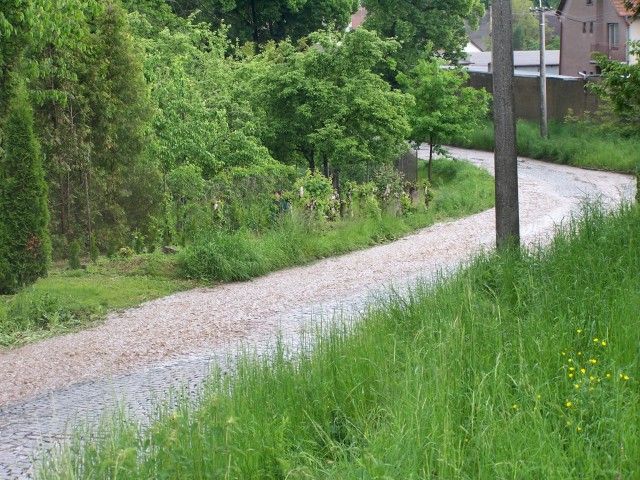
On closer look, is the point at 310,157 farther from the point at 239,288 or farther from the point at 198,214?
the point at 239,288

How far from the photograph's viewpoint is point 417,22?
4550cm

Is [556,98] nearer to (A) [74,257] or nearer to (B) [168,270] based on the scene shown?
(B) [168,270]

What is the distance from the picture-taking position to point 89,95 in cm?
1844

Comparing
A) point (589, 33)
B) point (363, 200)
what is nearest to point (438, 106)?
point (363, 200)

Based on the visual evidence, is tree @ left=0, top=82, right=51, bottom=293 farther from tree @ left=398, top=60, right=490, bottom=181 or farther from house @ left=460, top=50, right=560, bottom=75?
house @ left=460, top=50, right=560, bottom=75

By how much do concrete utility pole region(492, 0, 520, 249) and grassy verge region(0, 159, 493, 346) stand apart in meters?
5.24

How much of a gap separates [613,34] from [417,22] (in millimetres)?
15275

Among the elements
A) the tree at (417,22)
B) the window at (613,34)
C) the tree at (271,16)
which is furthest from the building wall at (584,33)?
the tree at (271,16)

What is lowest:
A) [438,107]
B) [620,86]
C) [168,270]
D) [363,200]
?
[363,200]

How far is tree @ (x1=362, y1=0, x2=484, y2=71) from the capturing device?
1758 inches

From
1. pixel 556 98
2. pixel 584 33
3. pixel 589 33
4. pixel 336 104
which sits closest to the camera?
pixel 336 104

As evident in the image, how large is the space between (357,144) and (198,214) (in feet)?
17.4

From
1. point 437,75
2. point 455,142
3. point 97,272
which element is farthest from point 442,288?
point 455,142

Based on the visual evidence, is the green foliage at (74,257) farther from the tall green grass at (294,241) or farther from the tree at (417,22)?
the tree at (417,22)
